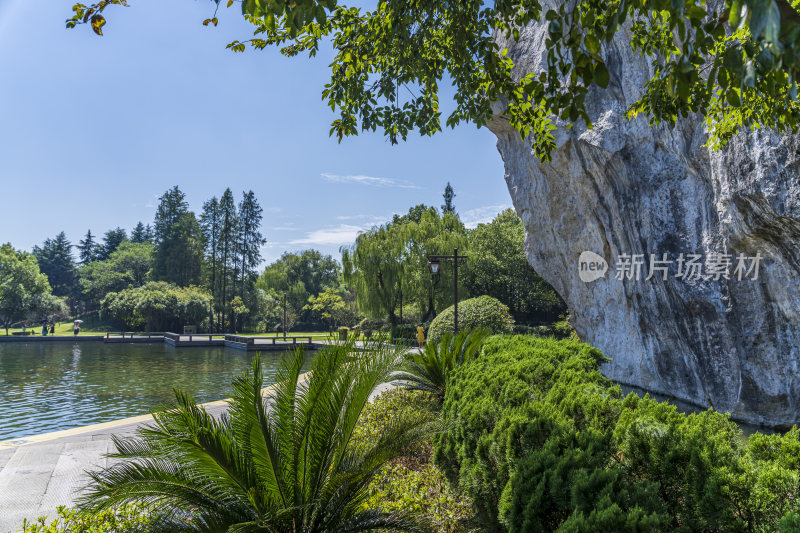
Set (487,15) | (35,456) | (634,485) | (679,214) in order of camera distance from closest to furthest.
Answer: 1. (634,485)
2. (487,15)
3. (35,456)
4. (679,214)

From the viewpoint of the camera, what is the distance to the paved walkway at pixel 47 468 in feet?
13.2

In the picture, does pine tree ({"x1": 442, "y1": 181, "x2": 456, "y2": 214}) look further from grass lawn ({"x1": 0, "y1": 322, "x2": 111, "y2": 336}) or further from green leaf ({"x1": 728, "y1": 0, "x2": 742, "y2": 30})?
green leaf ({"x1": 728, "y1": 0, "x2": 742, "y2": 30})

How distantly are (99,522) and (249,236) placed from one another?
1870 inches

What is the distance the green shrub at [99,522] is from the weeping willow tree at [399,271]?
72.8ft

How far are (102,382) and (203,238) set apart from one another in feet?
116

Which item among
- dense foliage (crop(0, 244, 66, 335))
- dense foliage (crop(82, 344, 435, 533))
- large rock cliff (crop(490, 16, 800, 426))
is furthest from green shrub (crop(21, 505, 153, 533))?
dense foliage (crop(0, 244, 66, 335))

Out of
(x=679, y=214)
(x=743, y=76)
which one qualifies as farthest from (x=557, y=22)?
(x=679, y=214)

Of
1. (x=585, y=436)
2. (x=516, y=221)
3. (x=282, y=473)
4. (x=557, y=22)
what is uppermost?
(x=516, y=221)

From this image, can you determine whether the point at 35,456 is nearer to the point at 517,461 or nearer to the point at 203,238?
the point at 517,461

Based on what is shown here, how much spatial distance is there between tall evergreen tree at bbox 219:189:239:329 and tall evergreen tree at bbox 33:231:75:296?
26.4 m

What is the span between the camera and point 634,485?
215 cm

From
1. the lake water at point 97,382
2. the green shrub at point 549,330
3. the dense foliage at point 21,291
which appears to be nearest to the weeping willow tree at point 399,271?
the green shrub at point 549,330

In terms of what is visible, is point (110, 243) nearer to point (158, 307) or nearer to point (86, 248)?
point (86, 248)

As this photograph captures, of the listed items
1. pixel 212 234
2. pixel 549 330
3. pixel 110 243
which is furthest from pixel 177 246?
pixel 549 330
